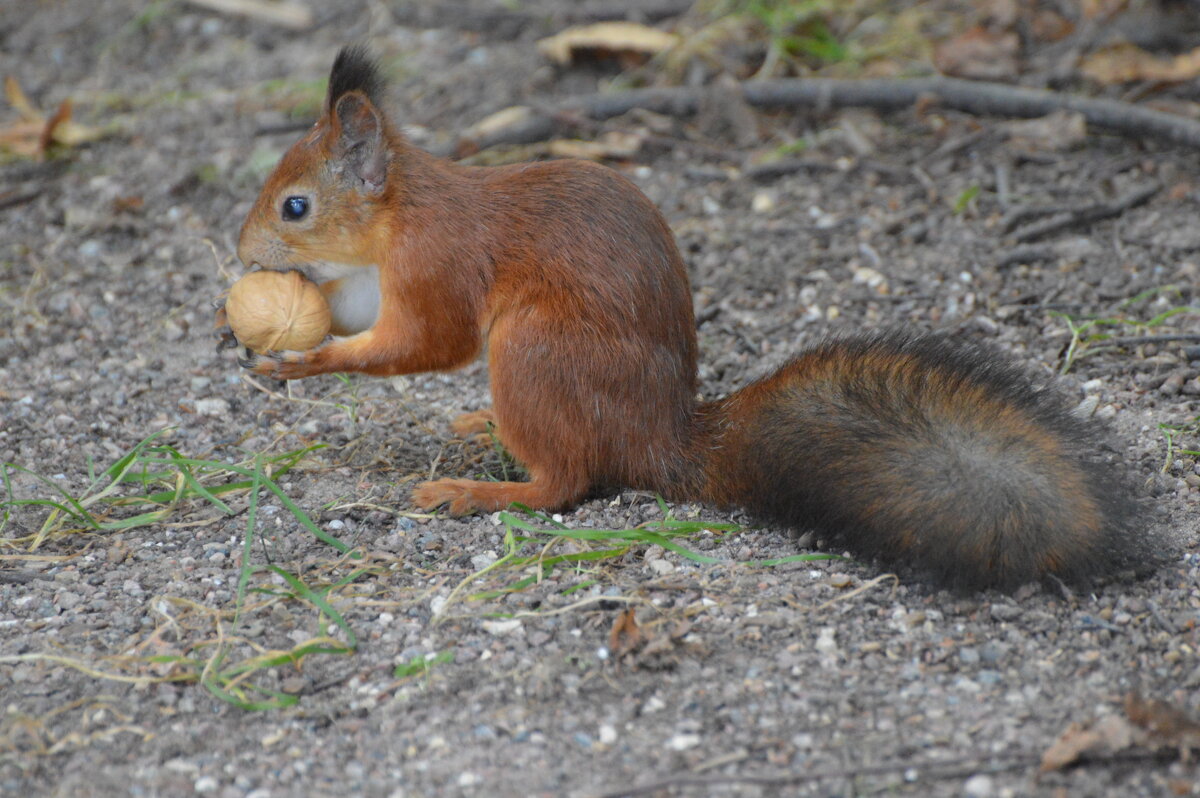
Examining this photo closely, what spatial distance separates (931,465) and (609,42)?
11.0ft

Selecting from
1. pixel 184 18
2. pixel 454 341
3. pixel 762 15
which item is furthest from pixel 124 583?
pixel 184 18

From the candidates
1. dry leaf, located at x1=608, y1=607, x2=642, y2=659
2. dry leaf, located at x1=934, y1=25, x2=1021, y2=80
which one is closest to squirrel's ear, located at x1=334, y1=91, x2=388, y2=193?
dry leaf, located at x1=608, y1=607, x2=642, y2=659

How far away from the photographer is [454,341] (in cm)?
296

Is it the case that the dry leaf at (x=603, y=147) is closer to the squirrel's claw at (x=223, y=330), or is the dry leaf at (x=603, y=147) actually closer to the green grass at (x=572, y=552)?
the squirrel's claw at (x=223, y=330)

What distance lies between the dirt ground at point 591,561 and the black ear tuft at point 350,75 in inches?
32.4

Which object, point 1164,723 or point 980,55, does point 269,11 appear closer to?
point 980,55

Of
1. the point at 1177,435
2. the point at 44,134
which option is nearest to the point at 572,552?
the point at 1177,435

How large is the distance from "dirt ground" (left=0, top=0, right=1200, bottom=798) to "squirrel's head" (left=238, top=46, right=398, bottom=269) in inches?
19.2

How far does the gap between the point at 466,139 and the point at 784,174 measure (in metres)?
1.18

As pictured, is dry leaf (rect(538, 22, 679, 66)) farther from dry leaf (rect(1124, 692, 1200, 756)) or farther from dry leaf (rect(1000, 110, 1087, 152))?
dry leaf (rect(1124, 692, 1200, 756))

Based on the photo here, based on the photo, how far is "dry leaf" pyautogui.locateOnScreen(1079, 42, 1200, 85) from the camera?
15.1ft

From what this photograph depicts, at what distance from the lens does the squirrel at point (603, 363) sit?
7.89 feet

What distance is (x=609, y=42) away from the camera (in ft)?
17.2

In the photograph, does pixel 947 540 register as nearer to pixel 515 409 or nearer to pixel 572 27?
pixel 515 409
